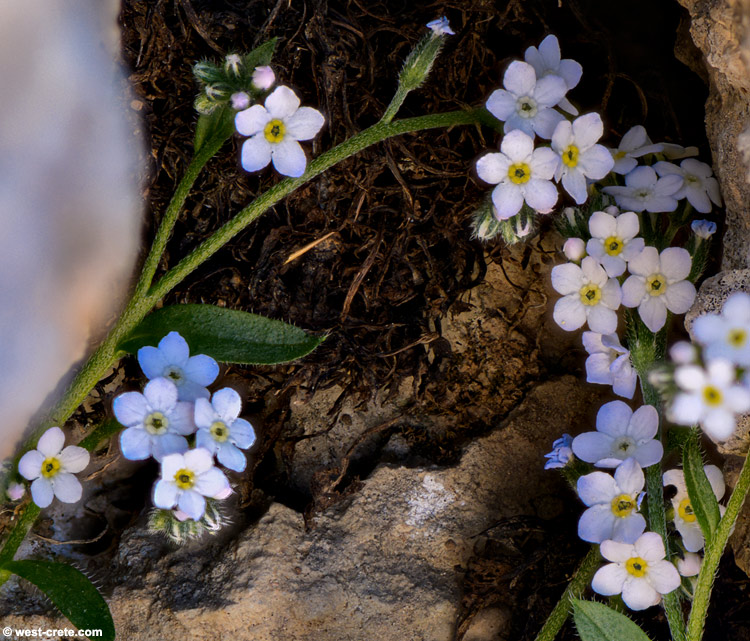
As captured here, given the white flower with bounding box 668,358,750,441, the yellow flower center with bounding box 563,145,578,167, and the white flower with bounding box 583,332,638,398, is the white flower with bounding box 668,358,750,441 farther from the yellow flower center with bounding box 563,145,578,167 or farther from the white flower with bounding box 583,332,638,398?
the yellow flower center with bounding box 563,145,578,167

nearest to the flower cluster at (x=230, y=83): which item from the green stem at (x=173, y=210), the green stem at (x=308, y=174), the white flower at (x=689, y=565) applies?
the green stem at (x=173, y=210)

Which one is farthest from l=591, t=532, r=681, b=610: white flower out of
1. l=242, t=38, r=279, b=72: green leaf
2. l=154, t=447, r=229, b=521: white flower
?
l=242, t=38, r=279, b=72: green leaf

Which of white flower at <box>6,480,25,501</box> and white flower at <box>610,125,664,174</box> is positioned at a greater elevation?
white flower at <box>610,125,664,174</box>

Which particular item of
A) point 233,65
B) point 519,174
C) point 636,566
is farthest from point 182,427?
point 636,566

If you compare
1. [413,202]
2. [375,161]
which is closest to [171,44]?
[375,161]

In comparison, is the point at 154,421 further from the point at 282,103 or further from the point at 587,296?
the point at 587,296

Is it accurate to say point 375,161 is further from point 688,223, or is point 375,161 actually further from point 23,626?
point 23,626
